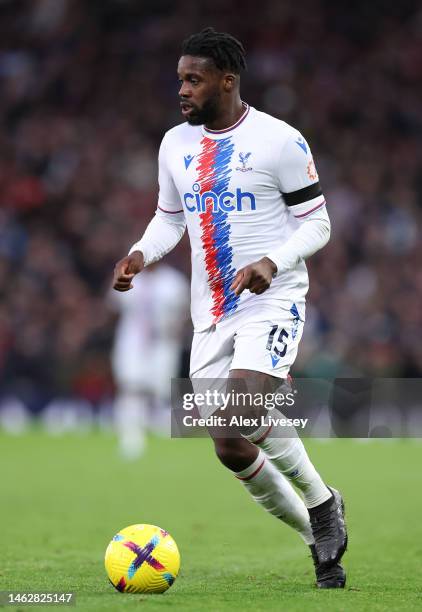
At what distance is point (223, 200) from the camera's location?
18.8 ft

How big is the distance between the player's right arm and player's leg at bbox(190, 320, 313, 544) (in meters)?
0.48

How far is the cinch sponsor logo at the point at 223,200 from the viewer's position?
5.71 meters

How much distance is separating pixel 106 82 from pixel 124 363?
844 cm

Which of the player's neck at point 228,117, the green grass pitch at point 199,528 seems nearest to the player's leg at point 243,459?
the green grass pitch at point 199,528

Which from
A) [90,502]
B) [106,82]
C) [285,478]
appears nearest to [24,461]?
[90,502]

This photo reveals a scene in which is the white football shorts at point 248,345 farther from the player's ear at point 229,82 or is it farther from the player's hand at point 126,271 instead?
the player's ear at point 229,82

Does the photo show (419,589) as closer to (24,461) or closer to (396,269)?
(24,461)

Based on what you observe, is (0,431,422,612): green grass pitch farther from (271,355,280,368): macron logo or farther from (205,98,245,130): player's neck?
(205,98,245,130): player's neck

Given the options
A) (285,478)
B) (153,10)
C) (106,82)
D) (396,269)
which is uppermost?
(153,10)

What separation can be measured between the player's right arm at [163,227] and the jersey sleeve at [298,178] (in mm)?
668

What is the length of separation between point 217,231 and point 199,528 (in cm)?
318

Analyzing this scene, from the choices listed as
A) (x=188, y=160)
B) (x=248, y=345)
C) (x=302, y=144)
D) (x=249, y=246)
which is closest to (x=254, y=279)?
(x=248, y=345)

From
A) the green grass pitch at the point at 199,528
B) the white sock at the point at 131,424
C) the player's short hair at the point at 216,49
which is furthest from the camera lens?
the white sock at the point at 131,424

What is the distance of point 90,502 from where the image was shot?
32.2ft
